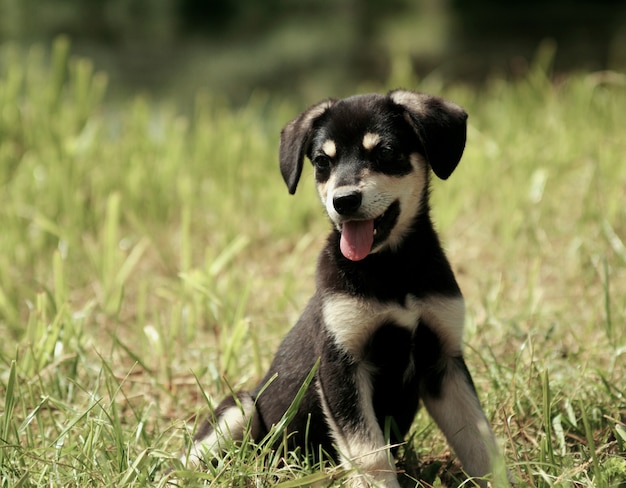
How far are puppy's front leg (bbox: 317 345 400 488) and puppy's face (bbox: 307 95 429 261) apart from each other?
35cm

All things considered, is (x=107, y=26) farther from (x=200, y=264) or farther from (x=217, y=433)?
(x=217, y=433)

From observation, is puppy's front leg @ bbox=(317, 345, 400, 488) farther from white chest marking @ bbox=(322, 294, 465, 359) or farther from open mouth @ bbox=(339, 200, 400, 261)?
open mouth @ bbox=(339, 200, 400, 261)

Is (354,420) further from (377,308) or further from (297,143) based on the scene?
(297,143)

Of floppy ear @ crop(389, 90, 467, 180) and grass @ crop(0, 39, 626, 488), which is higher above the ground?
floppy ear @ crop(389, 90, 467, 180)

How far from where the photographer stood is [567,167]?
18.9 feet

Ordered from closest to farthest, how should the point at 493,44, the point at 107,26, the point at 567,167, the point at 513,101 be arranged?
the point at 567,167 < the point at 513,101 < the point at 493,44 < the point at 107,26

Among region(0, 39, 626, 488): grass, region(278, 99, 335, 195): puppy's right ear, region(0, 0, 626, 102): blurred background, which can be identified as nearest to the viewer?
region(0, 39, 626, 488): grass

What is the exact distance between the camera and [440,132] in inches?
112

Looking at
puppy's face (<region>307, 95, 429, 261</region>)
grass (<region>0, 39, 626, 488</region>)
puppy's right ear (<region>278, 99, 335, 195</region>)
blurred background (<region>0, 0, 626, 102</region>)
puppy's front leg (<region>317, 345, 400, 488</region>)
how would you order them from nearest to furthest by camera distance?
puppy's front leg (<region>317, 345, 400, 488</region>)
puppy's face (<region>307, 95, 429, 261</region>)
grass (<region>0, 39, 626, 488</region>)
puppy's right ear (<region>278, 99, 335, 195</region>)
blurred background (<region>0, 0, 626, 102</region>)

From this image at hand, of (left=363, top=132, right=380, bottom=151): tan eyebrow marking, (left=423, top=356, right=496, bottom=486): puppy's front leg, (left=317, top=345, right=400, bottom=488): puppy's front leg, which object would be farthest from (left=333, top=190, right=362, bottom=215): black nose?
(left=423, top=356, right=496, bottom=486): puppy's front leg

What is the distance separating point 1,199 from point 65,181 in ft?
1.32

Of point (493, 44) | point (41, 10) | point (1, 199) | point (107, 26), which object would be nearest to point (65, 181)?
point (1, 199)

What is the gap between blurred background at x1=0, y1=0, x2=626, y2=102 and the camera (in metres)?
14.6

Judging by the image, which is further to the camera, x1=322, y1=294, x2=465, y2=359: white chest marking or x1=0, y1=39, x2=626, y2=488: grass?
x1=0, y1=39, x2=626, y2=488: grass
